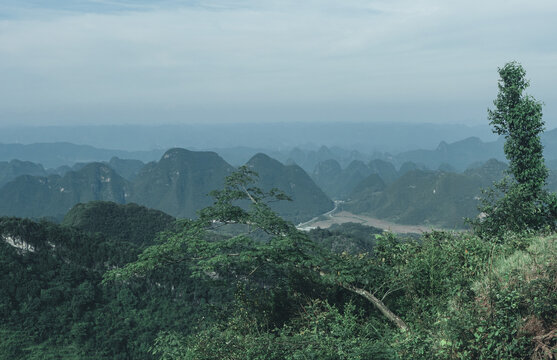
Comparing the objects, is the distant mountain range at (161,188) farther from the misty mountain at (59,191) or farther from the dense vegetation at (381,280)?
the dense vegetation at (381,280)

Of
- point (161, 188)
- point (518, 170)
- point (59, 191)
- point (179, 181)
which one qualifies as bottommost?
point (161, 188)

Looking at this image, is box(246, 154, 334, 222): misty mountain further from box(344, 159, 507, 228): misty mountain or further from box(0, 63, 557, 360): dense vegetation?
box(0, 63, 557, 360): dense vegetation

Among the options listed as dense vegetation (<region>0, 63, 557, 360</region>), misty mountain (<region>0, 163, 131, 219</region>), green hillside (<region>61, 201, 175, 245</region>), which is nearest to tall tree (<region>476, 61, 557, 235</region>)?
dense vegetation (<region>0, 63, 557, 360</region>)

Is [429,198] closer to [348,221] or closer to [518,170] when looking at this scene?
[348,221]

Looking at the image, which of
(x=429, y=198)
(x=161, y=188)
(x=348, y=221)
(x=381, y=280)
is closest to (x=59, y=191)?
(x=161, y=188)

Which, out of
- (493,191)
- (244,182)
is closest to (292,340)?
(244,182)

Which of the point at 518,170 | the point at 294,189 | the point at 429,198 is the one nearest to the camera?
the point at 518,170
